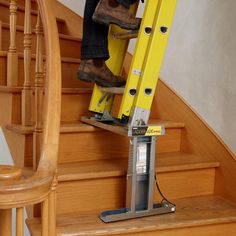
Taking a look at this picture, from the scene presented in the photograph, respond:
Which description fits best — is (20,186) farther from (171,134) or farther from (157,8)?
(171,134)

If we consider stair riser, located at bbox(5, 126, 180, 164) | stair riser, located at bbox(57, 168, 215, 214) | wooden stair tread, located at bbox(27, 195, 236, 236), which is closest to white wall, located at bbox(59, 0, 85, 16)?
stair riser, located at bbox(5, 126, 180, 164)

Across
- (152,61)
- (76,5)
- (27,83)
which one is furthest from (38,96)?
(76,5)

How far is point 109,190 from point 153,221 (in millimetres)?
240

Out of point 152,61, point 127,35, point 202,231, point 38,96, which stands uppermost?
point 127,35

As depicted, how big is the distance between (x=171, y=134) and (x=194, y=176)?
0.30 meters

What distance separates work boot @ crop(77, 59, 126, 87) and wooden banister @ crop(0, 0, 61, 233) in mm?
503

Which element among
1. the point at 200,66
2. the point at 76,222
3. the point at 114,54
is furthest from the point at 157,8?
the point at 76,222

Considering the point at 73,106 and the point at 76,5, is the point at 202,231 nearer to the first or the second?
the point at 73,106

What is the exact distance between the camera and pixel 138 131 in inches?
56.7

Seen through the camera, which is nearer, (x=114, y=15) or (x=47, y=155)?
(x=47, y=155)

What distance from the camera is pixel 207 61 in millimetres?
1889

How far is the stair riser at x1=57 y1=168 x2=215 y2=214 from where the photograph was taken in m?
1.50

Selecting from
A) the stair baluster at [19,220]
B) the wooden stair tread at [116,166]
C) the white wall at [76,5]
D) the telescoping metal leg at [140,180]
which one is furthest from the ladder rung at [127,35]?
the white wall at [76,5]

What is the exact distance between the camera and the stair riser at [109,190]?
4.92 ft
